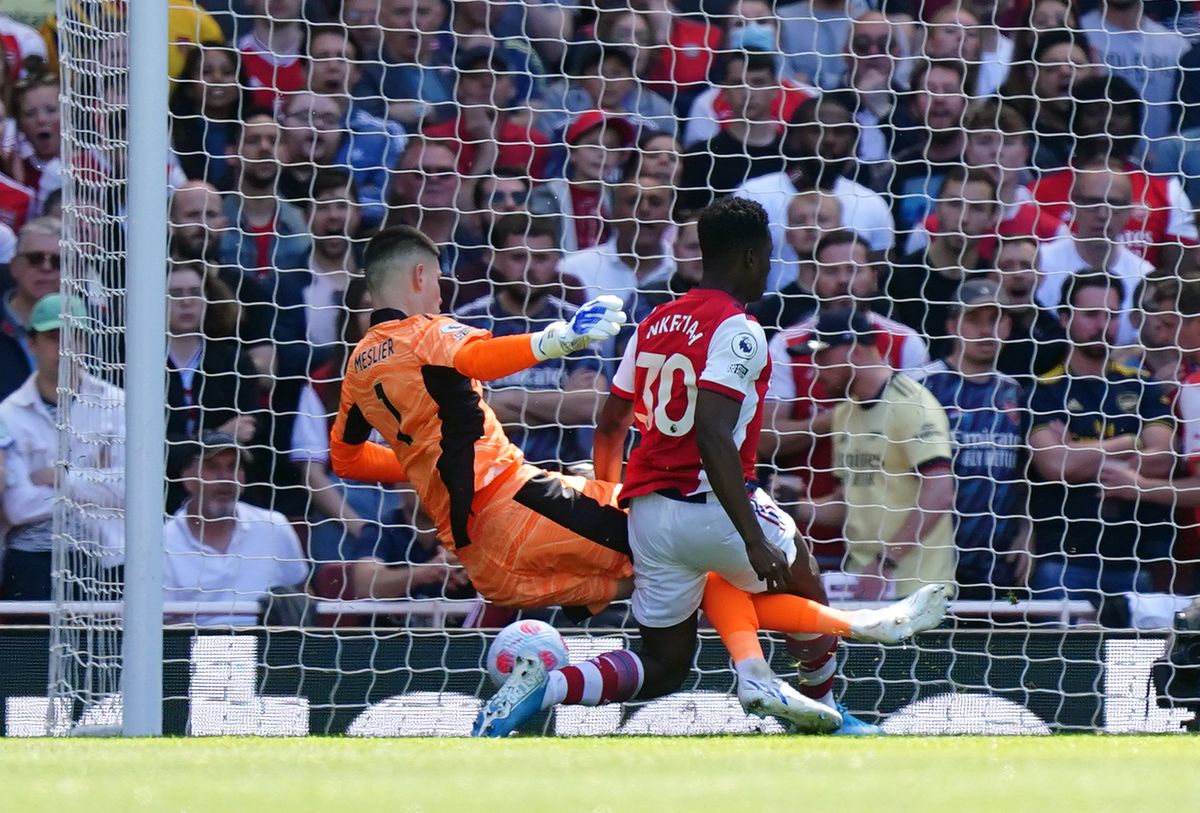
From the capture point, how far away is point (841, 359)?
6.66 metres

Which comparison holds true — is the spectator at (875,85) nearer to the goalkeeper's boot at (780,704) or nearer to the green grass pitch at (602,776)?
the goalkeeper's boot at (780,704)

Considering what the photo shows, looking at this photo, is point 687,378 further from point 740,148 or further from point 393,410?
point 740,148

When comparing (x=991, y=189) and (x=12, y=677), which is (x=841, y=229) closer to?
(x=991, y=189)

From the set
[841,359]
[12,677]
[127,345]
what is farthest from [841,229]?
[12,677]

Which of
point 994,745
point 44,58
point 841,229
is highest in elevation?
point 44,58

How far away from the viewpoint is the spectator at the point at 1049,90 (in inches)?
280

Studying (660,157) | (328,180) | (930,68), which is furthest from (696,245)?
(328,180)

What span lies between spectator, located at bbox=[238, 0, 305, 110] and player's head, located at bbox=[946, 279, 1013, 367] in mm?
2664

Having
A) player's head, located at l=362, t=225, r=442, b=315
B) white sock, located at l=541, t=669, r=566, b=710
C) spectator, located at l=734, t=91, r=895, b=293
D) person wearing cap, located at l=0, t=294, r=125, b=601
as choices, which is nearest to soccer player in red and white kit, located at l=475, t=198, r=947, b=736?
white sock, located at l=541, t=669, r=566, b=710

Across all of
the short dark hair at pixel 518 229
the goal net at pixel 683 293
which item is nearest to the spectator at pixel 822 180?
the goal net at pixel 683 293

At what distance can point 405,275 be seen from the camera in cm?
539

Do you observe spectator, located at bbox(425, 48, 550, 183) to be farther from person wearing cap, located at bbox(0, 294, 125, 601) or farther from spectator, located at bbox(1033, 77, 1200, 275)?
spectator, located at bbox(1033, 77, 1200, 275)

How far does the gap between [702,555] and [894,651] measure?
1310mm

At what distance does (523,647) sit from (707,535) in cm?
58
